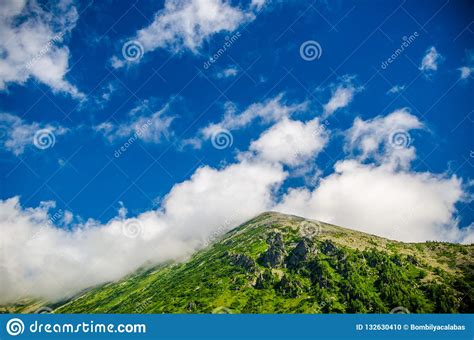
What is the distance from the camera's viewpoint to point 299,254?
156375 millimetres

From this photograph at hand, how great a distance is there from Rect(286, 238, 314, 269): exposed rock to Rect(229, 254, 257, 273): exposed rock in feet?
49.8

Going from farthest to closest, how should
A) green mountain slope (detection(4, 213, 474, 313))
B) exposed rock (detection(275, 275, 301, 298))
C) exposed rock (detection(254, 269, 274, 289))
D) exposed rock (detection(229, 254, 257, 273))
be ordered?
exposed rock (detection(229, 254, 257, 273)), exposed rock (detection(254, 269, 274, 289)), exposed rock (detection(275, 275, 301, 298)), green mountain slope (detection(4, 213, 474, 313))

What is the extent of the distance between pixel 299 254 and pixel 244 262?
25.7 meters

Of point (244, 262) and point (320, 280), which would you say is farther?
point (244, 262)

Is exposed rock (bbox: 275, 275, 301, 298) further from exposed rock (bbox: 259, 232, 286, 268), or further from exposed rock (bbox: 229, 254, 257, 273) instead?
exposed rock (bbox: 229, 254, 257, 273)

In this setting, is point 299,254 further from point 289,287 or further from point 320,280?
point 289,287

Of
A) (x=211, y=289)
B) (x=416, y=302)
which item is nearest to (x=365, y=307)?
(x=416, y=302)

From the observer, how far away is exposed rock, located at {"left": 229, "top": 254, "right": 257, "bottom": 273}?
520ft

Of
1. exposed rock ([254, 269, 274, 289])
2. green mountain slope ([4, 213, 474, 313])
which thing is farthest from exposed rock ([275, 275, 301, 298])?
exposed rock ([254, 269, 274, 289])

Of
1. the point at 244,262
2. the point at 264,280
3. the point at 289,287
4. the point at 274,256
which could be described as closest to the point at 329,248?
the point at 274,256

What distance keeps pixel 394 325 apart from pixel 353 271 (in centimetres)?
11877

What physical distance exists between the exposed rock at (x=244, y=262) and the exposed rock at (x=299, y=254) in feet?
49.8

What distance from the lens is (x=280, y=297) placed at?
433 feet

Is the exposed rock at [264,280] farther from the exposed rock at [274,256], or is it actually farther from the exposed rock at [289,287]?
the exposed rock at [274,256]
